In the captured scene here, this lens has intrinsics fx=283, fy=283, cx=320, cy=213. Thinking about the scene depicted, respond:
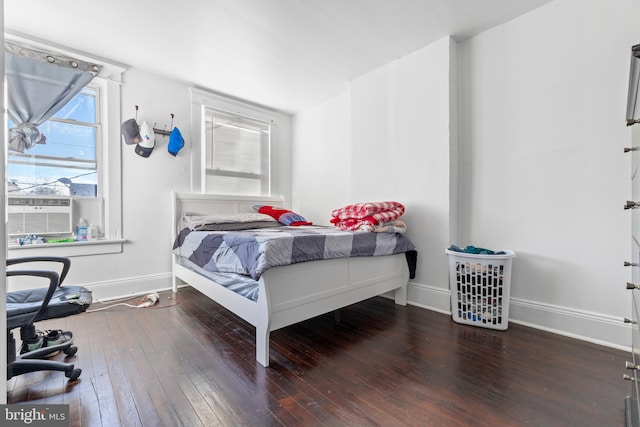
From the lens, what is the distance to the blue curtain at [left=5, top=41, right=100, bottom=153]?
2268 mm

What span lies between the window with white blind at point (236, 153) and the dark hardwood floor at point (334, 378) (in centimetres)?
190

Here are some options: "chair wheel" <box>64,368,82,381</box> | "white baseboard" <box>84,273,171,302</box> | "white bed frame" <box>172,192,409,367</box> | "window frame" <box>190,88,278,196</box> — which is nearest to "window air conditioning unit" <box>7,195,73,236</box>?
"white baseboard" <box>84,273,171,302</box>

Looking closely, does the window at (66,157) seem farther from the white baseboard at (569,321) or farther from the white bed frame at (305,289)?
the white baseboard at (569,321)

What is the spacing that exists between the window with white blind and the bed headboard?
0.53 ft

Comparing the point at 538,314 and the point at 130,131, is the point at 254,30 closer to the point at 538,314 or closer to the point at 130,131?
the point at 130,131

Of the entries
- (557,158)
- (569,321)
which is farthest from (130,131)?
(569,321)

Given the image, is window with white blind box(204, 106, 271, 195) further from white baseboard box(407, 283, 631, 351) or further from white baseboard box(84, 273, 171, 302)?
white baseboard box(407, 283, 631, 351)

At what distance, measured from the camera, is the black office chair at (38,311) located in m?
1.23

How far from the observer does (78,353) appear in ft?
5.44

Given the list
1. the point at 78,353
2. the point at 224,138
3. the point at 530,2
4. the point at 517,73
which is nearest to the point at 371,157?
the point at 517,73

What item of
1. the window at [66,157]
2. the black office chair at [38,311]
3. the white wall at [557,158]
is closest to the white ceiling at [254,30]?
the white wall at [557,158]

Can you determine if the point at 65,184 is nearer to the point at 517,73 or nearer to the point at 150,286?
the point at 150,286

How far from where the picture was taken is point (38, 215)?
2412 millimetres

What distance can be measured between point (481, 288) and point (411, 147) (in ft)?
4.31
